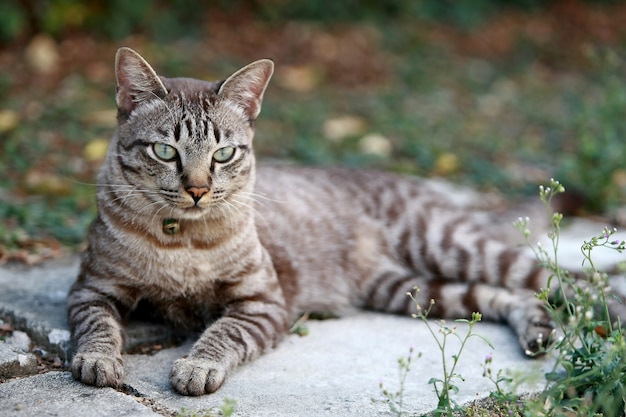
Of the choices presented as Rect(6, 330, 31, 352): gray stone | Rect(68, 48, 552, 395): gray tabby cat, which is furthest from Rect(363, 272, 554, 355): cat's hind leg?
Rect(6, 330, 31, 352): gray stone

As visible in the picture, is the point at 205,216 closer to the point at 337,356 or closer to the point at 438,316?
the point at 337,356

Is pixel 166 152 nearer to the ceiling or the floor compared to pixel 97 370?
nearer to the ceiling

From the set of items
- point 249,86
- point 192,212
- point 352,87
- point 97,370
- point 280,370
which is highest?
point 352,87

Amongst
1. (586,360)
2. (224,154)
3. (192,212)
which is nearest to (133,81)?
(224,154)

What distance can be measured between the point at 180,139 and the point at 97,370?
3.47ft

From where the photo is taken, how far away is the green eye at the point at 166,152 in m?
3.74

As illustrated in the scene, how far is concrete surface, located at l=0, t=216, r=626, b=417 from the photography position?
328 centimetres

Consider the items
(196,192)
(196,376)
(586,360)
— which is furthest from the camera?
(196,192)

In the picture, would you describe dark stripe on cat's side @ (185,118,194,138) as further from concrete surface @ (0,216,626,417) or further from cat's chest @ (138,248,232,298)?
concrete surface @ (0,216,626,417)

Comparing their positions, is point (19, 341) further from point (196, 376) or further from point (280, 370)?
point (280, 370)

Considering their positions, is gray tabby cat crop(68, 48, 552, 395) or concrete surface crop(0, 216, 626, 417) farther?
gray tabby cat crop(68, 48, 552, 395)

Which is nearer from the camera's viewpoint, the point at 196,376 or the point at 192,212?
the point at 196,376

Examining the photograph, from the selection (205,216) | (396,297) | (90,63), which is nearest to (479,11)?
(90,63)

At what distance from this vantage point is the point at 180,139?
374cm
